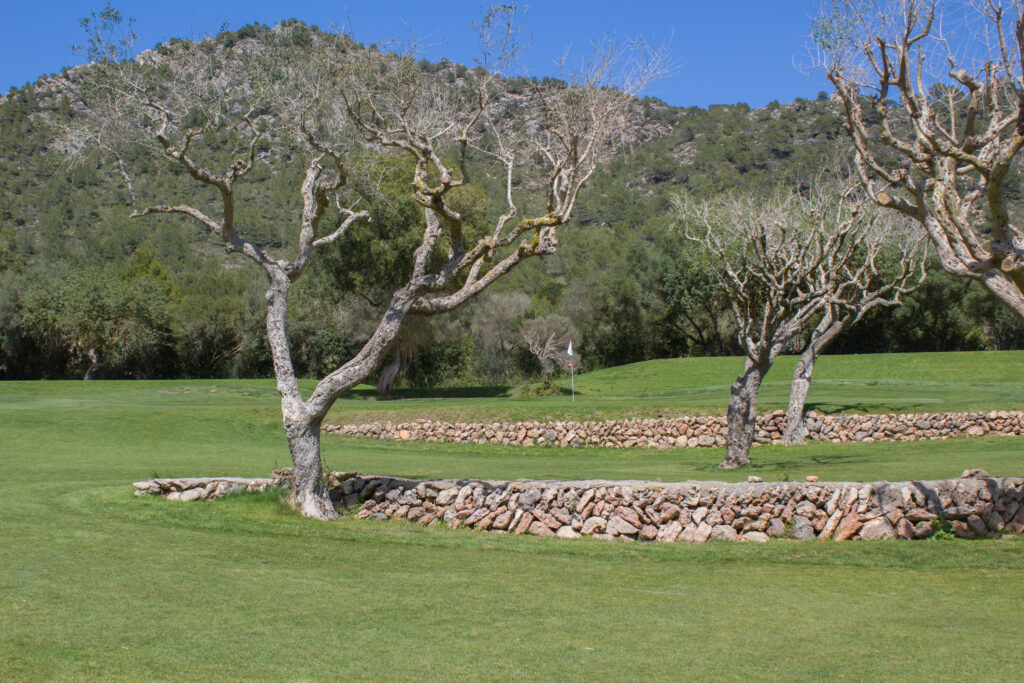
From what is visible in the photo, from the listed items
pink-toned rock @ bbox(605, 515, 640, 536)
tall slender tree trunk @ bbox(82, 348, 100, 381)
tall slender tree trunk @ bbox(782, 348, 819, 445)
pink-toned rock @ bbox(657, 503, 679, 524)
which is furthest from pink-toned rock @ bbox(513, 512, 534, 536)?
tall slender tree trunk @ bbox(82, 348, 100, 381)

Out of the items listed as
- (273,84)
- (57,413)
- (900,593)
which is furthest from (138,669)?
(57,413)

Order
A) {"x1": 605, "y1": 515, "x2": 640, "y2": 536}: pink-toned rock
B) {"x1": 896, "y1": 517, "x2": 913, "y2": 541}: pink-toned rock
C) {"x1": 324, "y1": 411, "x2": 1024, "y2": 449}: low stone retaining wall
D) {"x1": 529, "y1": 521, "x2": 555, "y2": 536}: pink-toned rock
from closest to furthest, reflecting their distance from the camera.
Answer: {"x1": 896, "y1": 517, "x2": 913, "y2": 541}: pink-toned rock → {"x1": 605, "y1": 515, "x2": 640, "y2": 536}: pink-toned rock → {"x1": 529, "y1": 521, "x2": 555, "y2": 536}: pink-toned rock → {"x1": 324, "y1": 411, "x2": 1024, "y2": 449}: low stone retaining wall

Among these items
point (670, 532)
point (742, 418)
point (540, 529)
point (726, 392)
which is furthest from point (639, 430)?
point (670, 532)

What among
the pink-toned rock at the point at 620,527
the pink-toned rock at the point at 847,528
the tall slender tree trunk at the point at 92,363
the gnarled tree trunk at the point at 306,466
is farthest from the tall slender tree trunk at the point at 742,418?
the tall slender tree trunk at the point at 92,363

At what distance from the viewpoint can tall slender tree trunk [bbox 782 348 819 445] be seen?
24.6m

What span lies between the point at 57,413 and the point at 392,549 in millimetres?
17207

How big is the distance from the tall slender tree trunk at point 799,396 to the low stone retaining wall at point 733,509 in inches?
461

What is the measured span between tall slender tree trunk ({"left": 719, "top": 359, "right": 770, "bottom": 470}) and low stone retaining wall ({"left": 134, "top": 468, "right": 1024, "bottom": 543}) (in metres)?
6.79

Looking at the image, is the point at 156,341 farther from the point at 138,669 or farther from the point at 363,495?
the point at 138,669

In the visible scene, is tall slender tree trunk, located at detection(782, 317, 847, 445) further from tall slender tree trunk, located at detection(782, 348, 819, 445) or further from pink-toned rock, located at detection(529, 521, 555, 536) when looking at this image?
pink-toned rock, located at detection(529, 521, 555, 536)

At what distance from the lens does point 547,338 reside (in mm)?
51281

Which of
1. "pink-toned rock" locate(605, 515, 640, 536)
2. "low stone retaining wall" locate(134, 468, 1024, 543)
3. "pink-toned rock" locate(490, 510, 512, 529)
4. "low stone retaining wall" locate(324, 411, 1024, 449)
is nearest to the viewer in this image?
"low stone retaining wall" locate(134, 468, 1024, 543)

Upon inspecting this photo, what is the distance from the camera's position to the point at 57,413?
945 inches

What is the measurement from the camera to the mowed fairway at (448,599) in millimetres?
6094
